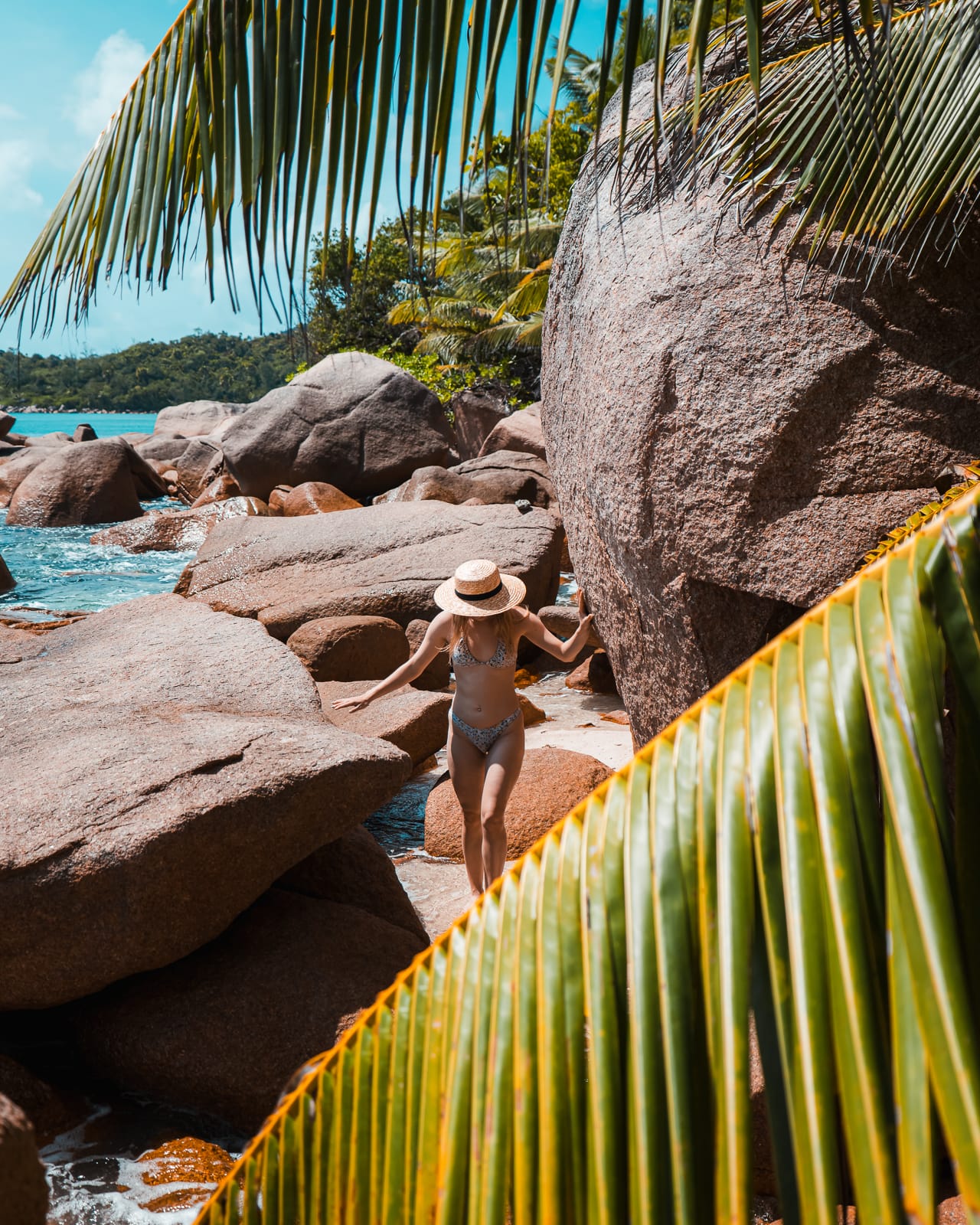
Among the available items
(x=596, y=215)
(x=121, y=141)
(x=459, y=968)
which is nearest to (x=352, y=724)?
(x=596, y=215)

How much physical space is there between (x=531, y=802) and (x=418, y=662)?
1.13 metres

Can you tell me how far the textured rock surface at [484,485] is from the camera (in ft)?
46.0

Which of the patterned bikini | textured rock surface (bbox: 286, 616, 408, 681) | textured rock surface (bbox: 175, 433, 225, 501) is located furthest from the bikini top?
textured rock surface (bbox: 175, 433, 225, 501)

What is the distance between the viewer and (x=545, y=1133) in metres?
0.85

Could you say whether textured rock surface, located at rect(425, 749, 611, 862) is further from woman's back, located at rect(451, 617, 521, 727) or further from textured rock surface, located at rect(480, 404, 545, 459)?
textured rock surface, located at rect(480, 404, 545, 459)

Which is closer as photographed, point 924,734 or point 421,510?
point 924,734

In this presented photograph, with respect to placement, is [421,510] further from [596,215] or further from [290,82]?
[290,82]

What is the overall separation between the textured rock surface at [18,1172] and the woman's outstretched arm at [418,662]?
3.59m

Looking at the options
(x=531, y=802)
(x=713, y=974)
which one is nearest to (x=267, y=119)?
(x=713, y=974)

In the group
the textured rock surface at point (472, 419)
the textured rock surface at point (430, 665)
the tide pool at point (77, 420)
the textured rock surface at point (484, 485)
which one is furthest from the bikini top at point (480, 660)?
the tide pool at point (77, 420)

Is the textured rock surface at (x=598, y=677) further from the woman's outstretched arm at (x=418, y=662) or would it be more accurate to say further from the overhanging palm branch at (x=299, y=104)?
the overhanging palm branch at (x=299, y=104)

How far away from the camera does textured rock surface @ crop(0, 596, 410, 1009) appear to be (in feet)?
11.3

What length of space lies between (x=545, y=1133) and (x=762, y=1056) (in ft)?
0.68

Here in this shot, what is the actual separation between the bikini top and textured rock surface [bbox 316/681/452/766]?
187 cm
